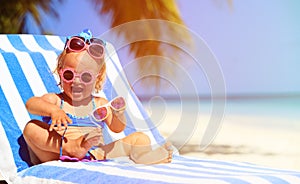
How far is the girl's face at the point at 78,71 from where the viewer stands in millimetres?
2027

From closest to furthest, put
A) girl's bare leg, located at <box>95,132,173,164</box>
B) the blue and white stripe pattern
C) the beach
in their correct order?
the blue and white stripe pattern, girl's bare leg, located at <box>95,132,173,164</box>, the beach

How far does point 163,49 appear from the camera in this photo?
5215 millimetres

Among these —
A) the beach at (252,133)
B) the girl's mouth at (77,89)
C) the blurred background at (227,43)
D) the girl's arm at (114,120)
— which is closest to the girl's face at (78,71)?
the girl's mouth at (77,89)

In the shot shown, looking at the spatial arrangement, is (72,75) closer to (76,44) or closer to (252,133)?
(76,44)

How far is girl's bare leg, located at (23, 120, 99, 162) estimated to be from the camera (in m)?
1.90

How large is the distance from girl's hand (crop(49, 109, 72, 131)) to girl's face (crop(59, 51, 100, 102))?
150 millimetres

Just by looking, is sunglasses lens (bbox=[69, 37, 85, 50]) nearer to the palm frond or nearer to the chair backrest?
the chair backrest

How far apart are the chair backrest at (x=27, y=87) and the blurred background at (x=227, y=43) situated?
7.96 ft

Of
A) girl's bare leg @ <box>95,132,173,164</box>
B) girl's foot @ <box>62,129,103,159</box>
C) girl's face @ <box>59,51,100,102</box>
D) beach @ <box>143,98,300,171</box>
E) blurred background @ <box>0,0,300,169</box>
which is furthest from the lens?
blurred background @ <box>0,0,300,169</box>

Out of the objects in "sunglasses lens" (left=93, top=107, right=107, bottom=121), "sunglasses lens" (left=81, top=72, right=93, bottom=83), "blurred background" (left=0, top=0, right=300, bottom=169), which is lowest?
"sunglasses lens" (left=93, top=107, right=107, bottom=121)

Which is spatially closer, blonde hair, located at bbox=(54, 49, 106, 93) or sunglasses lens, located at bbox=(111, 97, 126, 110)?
sunglasses lens, located at bbox=(111, 97, 126, 110)

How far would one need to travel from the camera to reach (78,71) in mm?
2023

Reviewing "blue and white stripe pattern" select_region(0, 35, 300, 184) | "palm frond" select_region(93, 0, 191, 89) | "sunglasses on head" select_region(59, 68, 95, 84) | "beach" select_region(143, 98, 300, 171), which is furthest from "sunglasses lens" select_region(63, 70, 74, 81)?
"palm frond" select_region(93, 0, 191, 89)

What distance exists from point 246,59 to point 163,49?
0.78 meters
